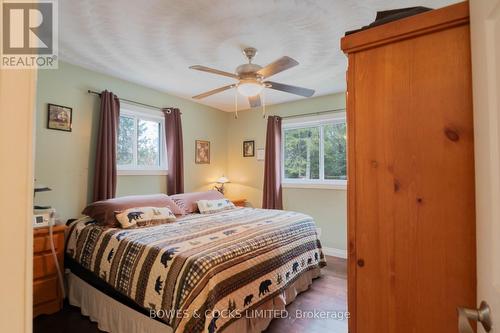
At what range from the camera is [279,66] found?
6.79 ft

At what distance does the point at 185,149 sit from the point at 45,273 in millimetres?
2457

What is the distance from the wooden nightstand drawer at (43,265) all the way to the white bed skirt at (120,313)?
22 cm

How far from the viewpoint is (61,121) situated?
8.98 feet

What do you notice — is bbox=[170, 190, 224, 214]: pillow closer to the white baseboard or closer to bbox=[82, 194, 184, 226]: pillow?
bbox=[82, 194, 184, 226]: pillow

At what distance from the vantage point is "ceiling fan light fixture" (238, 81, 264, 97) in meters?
2.31

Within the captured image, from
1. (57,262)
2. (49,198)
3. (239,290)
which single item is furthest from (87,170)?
(239,290)

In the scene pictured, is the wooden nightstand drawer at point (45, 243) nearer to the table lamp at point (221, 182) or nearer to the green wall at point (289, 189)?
the table lamp at point (221, 182)

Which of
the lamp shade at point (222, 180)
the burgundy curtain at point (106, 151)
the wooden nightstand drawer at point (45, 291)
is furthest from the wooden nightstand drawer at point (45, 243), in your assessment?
the lamp shade at point (222, 180)

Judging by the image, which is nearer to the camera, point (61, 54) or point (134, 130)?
point (61, 54)

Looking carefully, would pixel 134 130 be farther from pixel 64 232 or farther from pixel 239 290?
pixel 239 290

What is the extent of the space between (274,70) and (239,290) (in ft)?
5.84

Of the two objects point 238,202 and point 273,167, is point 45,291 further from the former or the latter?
point 273,167

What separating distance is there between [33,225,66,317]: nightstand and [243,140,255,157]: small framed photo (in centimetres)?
309

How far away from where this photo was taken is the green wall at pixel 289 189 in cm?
380
